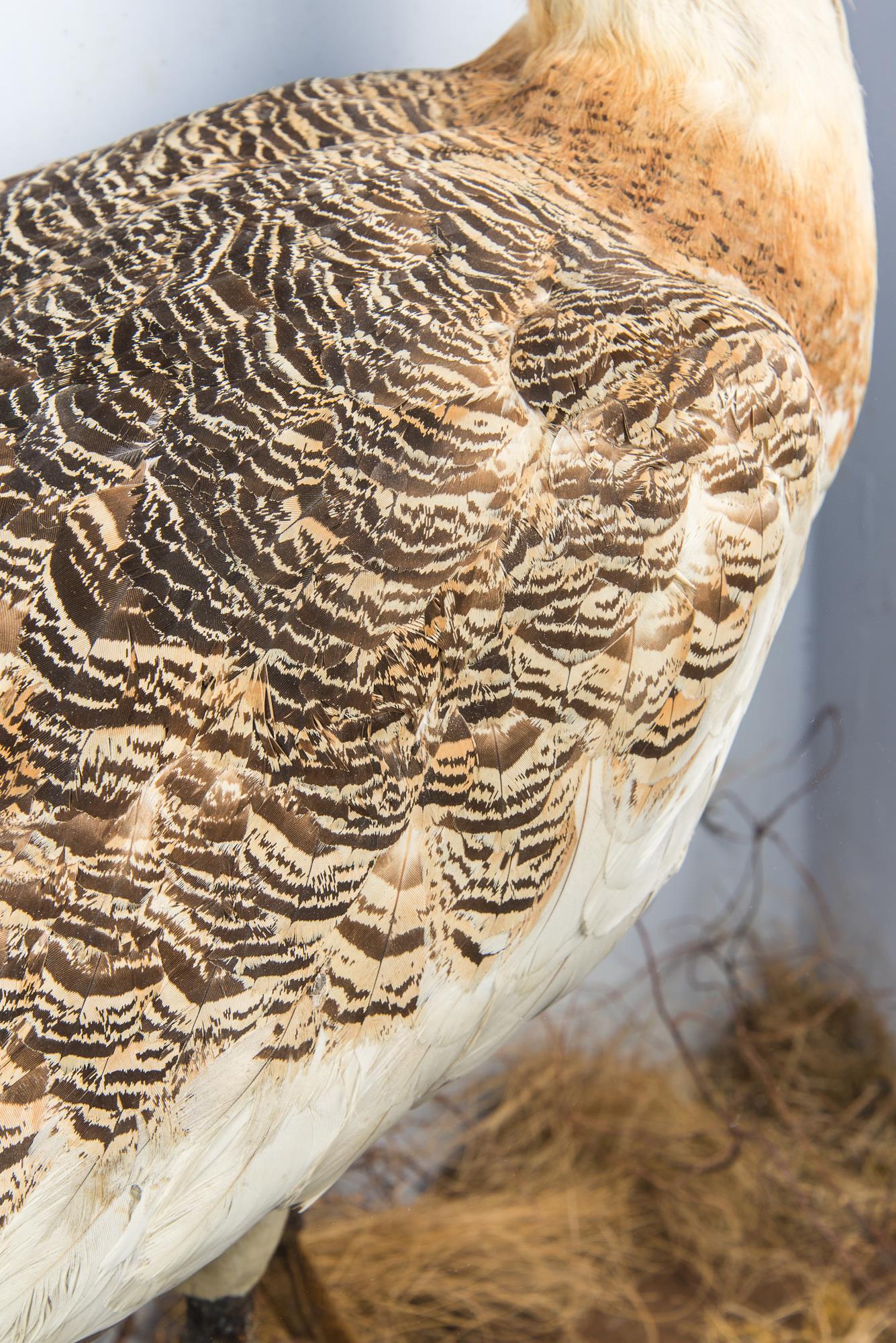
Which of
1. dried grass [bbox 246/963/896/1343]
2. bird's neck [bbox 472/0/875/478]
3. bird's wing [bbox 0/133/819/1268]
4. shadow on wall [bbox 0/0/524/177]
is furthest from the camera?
dried grass [bbox 246/963/896/1343]

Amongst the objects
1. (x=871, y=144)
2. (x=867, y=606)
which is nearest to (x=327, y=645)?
(x=871, y=144)

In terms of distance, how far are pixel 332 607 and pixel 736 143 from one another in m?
0.46

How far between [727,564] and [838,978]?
3.58 feet

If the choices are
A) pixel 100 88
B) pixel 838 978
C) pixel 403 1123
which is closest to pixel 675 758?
pixel 100 88

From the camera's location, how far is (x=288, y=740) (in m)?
0.62

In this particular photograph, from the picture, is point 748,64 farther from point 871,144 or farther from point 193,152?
point 193,152

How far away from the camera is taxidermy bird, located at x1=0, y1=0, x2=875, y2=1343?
0.60 m

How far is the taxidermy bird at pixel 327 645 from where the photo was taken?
1.98ft

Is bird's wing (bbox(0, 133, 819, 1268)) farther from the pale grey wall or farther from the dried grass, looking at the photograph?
the dried grass

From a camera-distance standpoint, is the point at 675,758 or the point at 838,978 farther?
the point at 838,978

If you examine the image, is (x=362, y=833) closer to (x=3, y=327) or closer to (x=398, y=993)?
(x=398, y=993)

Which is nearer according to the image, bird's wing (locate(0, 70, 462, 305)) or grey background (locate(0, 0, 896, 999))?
bird's wing (locate(0, 70, 462, 305))

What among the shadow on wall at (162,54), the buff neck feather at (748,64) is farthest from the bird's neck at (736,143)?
the shadow on wall at (162,54)

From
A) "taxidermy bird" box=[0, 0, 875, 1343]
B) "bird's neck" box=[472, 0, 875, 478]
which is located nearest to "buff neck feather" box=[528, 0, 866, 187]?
"bird's neck" box=[472, 0, 875, 478]
